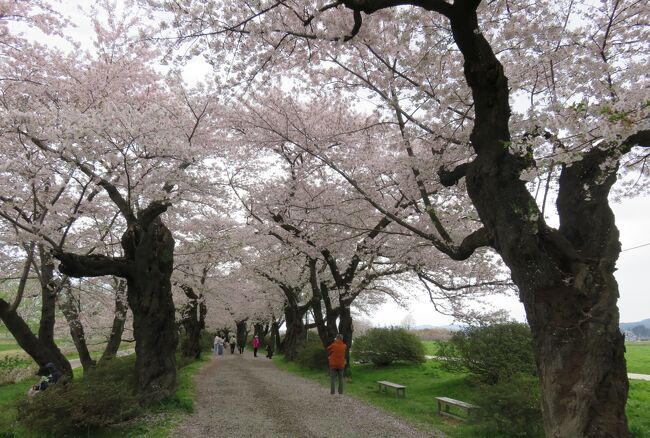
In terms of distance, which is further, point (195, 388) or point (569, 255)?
point (195, 388)

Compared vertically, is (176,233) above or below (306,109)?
below

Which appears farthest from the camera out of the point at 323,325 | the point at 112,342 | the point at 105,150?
the point at 323,325

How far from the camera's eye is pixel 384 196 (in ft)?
40.7

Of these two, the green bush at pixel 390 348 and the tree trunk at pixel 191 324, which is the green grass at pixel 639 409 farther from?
the tree trunk at pixel 191 324

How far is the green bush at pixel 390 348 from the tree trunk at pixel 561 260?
13301 mm

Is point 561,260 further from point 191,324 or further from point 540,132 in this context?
point 191,324

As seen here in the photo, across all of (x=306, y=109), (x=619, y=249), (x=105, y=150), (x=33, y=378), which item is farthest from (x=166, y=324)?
(x=33, y=378)

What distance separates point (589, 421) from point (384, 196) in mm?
8722

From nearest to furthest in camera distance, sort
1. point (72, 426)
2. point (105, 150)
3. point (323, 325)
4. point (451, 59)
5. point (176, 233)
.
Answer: point (72, 426)
point (451, 59)
point (105, 150)
point (323, 325)
point (176, 233)

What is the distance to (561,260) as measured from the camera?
4832 mm

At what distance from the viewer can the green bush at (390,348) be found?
17.7 metres

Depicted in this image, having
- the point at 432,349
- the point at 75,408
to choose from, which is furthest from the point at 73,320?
the point at 432,349

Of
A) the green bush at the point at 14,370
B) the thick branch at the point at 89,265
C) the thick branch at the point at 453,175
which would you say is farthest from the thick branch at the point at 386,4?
the green bush at the point at 14,370

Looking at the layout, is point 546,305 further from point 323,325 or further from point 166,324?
point 323,325
